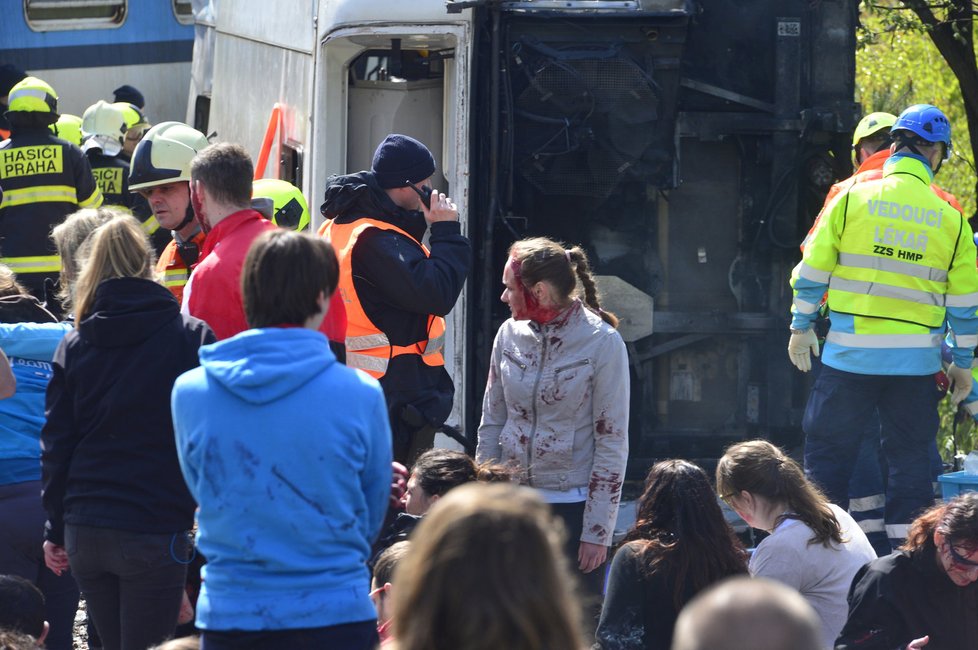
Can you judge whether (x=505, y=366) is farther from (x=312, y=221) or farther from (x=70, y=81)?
(x=70, y=81)

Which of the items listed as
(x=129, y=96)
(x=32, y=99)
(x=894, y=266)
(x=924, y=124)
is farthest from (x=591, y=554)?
(x=129, y=96)

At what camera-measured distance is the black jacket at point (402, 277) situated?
4.40m

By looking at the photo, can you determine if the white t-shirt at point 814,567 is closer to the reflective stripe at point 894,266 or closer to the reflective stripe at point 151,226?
the reflective stripe at point 894,266

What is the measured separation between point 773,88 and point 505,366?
7.84ft

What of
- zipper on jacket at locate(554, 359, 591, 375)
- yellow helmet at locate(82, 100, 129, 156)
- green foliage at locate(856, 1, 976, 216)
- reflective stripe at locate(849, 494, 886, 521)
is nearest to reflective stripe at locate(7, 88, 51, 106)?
yellow helmet at locate(82, 100, 129, 156)

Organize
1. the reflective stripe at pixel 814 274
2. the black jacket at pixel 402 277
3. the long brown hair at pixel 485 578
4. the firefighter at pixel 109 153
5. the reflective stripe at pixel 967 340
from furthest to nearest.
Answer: the firefighter at pixel 109 153 → the reflective stripe at pixel 967 340 → the reflective stripe at pixel 814 274 → the black jacket at pixel 402 277 → the long brown hair at pixel 485 578

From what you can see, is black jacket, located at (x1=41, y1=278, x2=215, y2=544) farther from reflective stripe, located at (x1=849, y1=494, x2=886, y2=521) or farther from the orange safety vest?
reflective stripe, located at (x1=849, y1=494, x2=886, y2=521)

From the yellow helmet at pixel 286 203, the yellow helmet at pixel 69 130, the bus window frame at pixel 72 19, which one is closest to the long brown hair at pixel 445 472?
the yellow helmet at pixel 286 203

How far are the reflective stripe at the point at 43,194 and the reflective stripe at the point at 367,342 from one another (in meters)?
3.27

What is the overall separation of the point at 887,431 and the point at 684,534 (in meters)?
2.22

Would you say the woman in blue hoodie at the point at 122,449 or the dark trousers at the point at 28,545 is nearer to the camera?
the woman in blue hoodie at the point at 122,449

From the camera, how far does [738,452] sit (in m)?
4.04

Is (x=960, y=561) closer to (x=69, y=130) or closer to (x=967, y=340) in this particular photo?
(x=967, y=340)

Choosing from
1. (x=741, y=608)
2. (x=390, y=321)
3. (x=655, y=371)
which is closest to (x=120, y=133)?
(x=655, y=371)
